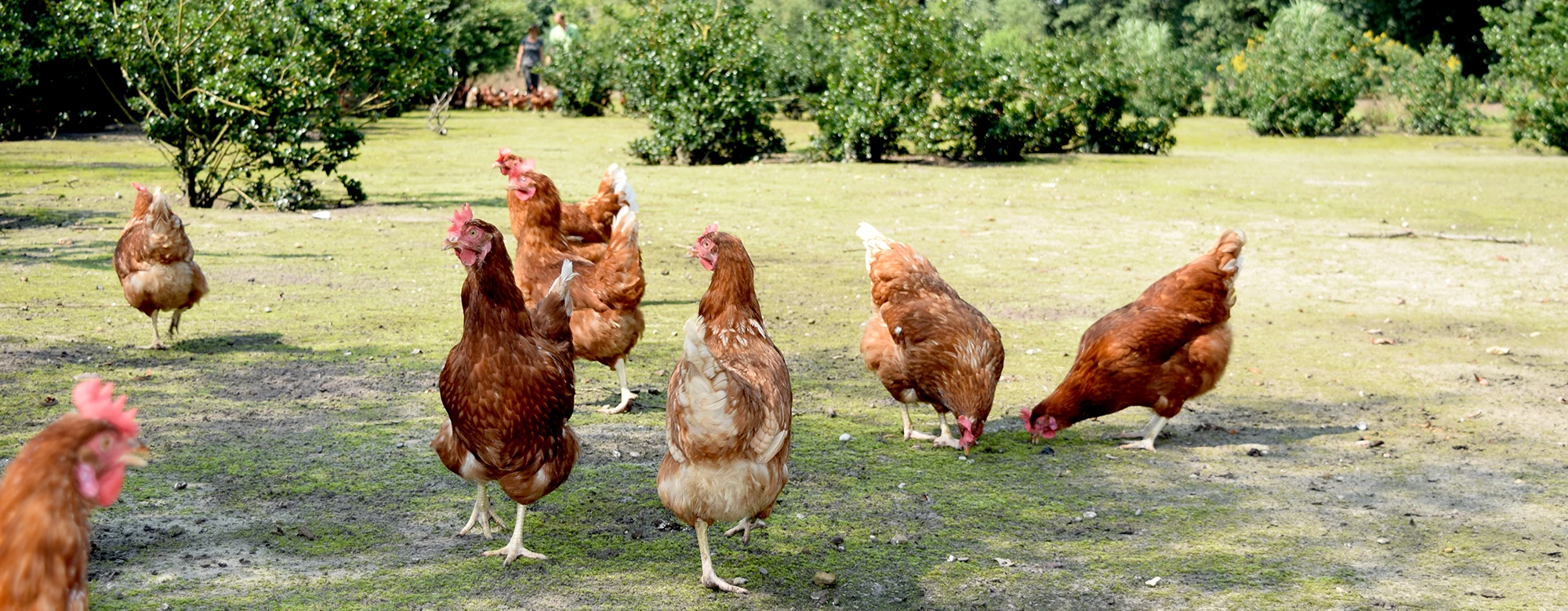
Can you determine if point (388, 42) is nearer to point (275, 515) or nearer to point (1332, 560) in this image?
point (275, 515)

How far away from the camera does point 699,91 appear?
57.9 feet

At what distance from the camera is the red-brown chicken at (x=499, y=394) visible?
4.09 metres

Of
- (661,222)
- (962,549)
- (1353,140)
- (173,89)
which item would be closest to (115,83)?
(173,89)

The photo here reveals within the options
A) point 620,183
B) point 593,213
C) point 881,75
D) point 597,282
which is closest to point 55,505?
point 597,282

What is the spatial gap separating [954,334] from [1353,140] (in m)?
22.1

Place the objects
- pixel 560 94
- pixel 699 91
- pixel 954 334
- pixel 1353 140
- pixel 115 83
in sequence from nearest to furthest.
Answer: pixel 954 334
pixel 699 91
pixel 115 83
pixel 1353 140
pixel 560 94

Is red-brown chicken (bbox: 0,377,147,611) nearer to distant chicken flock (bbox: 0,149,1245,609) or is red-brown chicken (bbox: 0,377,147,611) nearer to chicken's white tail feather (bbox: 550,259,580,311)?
distant chicken flock (bbox: 0,149,1245,609)

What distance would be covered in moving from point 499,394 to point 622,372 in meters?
2.03

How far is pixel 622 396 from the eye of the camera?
6148 mm

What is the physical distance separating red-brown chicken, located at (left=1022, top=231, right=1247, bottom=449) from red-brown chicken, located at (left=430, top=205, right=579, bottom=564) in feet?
7.96

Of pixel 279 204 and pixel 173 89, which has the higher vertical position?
pixel 173 89

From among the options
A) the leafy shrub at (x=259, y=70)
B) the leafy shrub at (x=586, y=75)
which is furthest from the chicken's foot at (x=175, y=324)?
the leafy shrub at (x=586, y=75)

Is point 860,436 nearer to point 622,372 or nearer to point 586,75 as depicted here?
point 622,372

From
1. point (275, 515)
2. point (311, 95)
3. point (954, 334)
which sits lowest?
point (275, 515)
